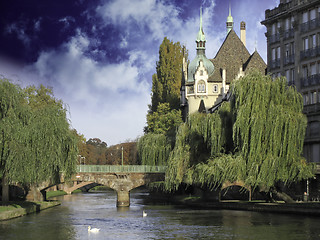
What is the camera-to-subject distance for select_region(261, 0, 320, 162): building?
2768 inches

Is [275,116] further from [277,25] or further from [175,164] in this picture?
[277,25]

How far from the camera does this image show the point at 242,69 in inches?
4530

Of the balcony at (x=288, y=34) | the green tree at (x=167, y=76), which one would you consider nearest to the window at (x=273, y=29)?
the balcony at (x=288, y=34)

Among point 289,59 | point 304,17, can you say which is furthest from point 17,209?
point 304,17

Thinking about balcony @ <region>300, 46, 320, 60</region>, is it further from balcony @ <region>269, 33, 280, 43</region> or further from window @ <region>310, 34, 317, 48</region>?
balcony @ <region>269, 33, 280, 43</region>

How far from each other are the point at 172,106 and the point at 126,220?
62.3 m

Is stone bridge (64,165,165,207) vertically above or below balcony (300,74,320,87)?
below

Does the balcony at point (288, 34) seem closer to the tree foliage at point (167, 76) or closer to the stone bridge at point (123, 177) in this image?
the stone bridge at point (123, 177)

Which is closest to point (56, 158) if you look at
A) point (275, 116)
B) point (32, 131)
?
point (32, 131)

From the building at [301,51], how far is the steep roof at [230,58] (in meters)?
35.2

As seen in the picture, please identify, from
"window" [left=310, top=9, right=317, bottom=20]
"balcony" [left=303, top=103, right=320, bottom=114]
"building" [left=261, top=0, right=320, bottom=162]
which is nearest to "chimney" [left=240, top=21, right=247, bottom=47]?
"building" [left=261, top=0, right=320, bottom=162]

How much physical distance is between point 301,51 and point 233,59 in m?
45.2

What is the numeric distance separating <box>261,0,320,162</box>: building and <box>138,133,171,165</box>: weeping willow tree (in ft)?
58.1

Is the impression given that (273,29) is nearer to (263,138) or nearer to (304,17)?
(304,17)
